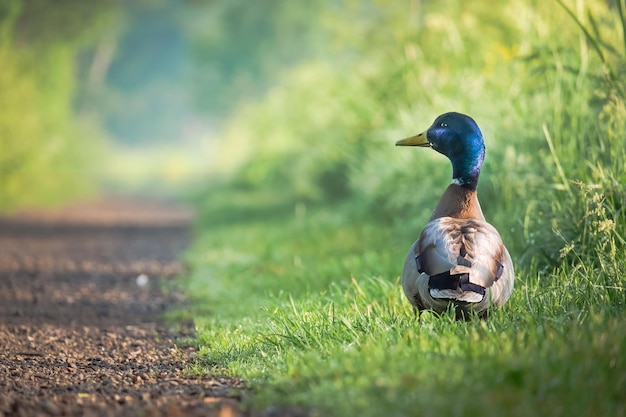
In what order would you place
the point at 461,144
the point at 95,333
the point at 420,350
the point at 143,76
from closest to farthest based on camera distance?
1. the point at 420,350
2. the point at 461,144
3. the point at 95,333
4. the point at 143,76

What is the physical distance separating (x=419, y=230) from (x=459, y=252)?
A: 420cm

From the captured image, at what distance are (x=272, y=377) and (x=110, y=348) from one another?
2012mm

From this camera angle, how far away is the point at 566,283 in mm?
5531

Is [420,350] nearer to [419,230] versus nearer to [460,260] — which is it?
[460,260]

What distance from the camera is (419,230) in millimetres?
9031

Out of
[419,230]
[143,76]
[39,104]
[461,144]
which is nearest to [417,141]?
[461,144]

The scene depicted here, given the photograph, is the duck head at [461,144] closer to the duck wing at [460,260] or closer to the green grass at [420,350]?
the duck wing at [460,260]

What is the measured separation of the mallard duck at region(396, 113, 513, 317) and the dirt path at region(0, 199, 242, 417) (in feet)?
3.75

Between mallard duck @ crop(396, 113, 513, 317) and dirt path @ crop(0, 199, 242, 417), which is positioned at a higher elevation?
mallard duck @ crop(396, 113, 513, 317)

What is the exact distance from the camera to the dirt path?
4.45m

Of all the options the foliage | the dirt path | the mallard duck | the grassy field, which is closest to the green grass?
the grassy field

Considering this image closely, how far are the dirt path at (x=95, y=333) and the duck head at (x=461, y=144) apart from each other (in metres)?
1.79

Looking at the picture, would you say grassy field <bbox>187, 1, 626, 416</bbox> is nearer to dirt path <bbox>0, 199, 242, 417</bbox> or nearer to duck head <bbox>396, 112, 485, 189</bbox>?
dirt path <bbox>0, 199, 242, 417</bbox>

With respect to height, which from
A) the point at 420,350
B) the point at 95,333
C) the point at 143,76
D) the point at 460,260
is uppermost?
the point at 143,76
